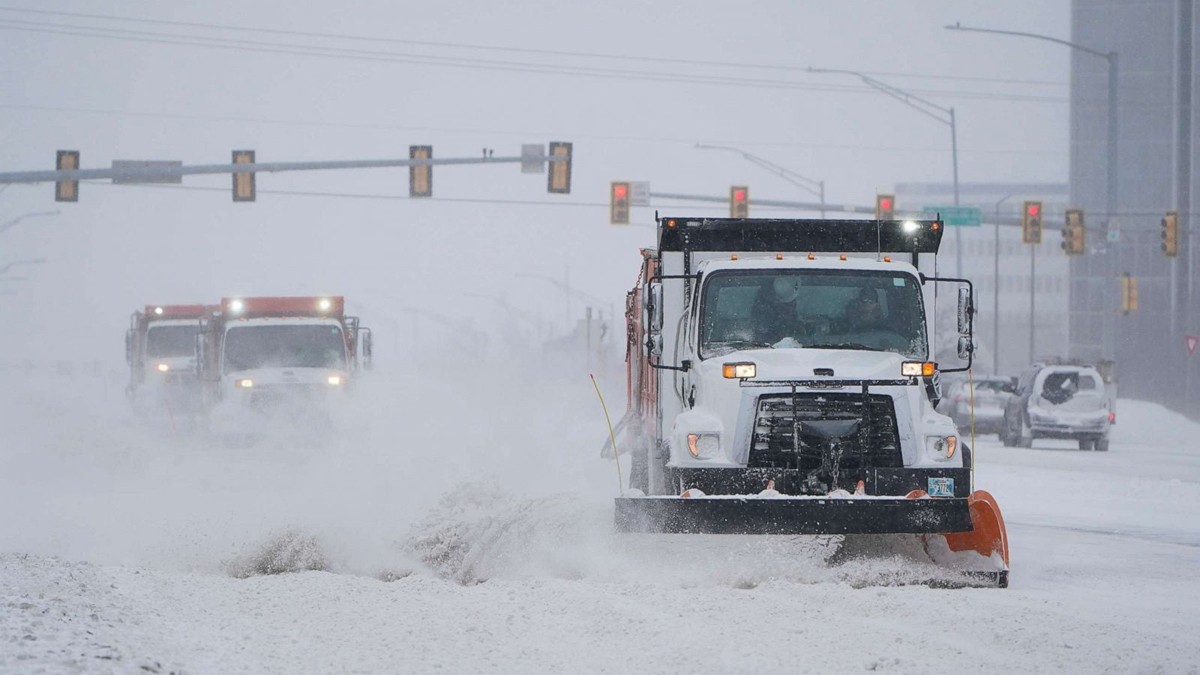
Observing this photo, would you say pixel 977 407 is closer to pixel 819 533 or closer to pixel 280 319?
pixel 280 319

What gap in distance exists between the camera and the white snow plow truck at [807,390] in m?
11.1

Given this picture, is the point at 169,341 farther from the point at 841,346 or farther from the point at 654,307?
the point at 841,346

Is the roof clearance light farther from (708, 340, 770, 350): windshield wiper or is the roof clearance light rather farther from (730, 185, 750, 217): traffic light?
(730, 185, 750, 217): traffic light

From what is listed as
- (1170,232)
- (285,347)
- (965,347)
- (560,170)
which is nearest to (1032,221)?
(1170,232)

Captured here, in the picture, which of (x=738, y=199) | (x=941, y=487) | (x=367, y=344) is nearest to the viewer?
(x=941, y=487)

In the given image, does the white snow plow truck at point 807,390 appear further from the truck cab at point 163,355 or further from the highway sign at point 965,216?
the highway sign at point 965,216

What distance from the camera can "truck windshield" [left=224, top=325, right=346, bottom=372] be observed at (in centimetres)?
2800

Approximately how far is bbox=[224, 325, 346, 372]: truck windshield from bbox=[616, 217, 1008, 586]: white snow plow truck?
15.2m

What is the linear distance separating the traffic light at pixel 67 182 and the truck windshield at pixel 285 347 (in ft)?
20.9

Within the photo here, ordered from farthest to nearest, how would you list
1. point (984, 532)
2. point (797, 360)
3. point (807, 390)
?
point (797, 360) < point (807, 390) < point (984, 532)

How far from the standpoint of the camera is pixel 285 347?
28.1 metres

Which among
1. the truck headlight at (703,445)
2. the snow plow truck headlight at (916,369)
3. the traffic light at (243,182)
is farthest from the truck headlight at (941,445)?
the traffic light at (243,182)

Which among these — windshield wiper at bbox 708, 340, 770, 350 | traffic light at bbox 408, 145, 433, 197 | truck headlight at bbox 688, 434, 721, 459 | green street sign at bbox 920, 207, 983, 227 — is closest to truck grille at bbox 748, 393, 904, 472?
truck headlight at bbox 688, 434, 721, 459

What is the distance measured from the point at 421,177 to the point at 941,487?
921 inches
